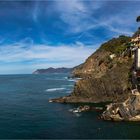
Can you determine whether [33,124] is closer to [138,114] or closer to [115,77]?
[138,114]

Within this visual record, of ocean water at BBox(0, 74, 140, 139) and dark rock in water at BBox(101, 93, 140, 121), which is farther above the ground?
dark rock in water at BBox(101, 93, 140, 121)

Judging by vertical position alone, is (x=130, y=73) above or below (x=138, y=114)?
above

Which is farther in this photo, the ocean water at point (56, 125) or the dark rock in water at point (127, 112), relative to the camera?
the dark rock in water at point (127, 112)

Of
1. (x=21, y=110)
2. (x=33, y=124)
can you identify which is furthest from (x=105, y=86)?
(x=33, y=124)

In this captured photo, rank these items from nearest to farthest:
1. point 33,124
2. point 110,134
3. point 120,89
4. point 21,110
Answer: point 110,134
point 33,124
point 21,110
point 120,89

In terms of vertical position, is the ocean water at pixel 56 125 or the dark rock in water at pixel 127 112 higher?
the dark rock in water at pixel 127 112

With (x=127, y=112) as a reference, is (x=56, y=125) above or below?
below

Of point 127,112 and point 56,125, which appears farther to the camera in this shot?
point 127,112

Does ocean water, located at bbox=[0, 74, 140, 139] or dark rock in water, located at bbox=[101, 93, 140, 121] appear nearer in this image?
ocean water, located at bbox=[0, 74, 140, 139]
